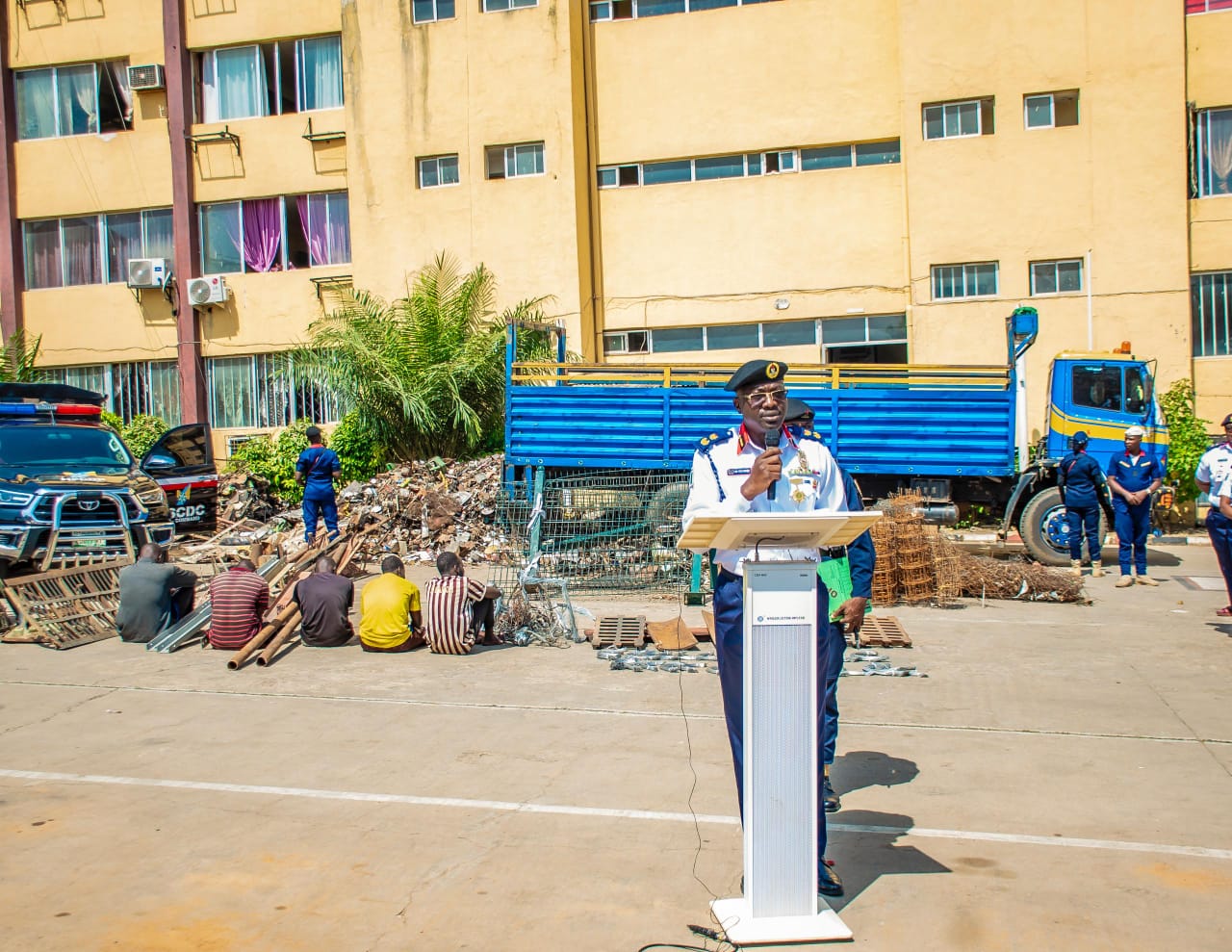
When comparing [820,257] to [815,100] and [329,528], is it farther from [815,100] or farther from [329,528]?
[329,528]

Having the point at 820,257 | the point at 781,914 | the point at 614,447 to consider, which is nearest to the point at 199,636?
the point at 614,447

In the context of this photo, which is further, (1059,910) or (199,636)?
(199,636)

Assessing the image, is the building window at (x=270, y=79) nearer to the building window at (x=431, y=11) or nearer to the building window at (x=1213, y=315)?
the building window at (x=431, y=11)

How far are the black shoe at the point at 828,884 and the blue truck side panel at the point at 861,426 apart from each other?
9.62 metres

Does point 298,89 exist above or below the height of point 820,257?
above

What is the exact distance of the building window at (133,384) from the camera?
76.3 feet

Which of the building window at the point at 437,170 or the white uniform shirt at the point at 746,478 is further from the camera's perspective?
the building window at the point at 437,170

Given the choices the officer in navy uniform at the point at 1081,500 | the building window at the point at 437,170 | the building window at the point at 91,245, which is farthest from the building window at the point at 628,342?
the building window at the point at 91,245

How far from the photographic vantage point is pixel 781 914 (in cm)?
393

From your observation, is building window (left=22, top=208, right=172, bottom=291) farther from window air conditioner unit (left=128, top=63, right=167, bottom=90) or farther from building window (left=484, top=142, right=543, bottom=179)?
building window (left=484, top=142, right=543, bottom=179)

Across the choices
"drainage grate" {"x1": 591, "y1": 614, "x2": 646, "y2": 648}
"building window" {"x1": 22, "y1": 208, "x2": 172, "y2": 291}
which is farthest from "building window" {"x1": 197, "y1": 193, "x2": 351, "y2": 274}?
"drainage grate" {"x1": 591, "y1": 614, "x2": 646, "y2": 648}

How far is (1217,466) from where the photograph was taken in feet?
33.1

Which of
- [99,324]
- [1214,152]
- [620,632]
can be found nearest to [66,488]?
[620,632]

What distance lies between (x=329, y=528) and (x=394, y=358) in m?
5.74
